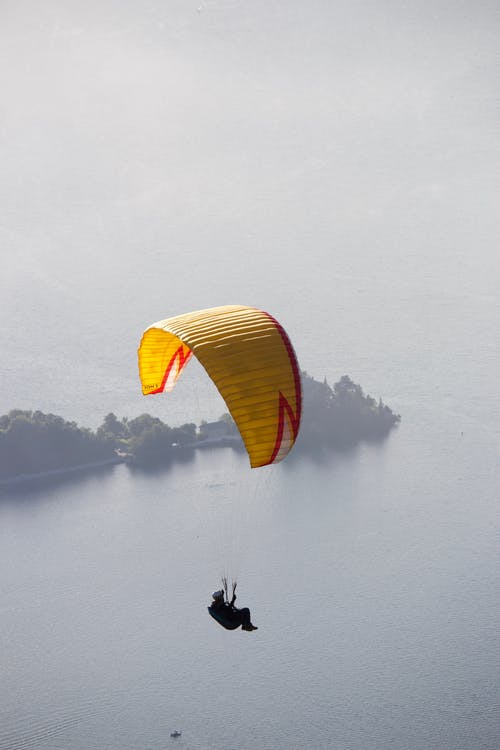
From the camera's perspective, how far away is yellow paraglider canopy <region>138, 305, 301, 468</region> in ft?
74.5

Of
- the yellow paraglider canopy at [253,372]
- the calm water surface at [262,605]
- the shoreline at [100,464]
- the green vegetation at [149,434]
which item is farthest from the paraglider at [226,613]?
the shoreline at [100,464]

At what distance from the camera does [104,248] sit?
139250 millimetres

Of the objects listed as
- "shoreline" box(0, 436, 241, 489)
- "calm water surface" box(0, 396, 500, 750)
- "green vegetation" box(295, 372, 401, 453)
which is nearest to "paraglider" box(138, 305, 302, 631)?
"calm water surface" box(0, 396, 500, 750)

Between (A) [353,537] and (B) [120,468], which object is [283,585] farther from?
(B) [120,468]

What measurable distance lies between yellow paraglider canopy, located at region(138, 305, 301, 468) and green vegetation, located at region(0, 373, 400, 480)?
164 feet

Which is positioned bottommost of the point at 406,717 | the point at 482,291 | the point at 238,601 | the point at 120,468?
the point at 406,717

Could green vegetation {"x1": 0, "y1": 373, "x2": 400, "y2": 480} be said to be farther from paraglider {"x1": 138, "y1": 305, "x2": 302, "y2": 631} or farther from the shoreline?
paraglider {"x1": 138, "y1": 305, "x2": 302, "y2": 631}

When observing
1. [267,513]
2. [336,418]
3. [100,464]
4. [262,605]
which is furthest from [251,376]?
[336,418]

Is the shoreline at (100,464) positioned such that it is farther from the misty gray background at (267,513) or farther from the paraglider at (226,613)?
the paraglider at (226,613)

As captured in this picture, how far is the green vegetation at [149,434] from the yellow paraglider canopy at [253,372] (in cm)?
5004

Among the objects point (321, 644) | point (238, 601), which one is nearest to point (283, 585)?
point (238, 601)

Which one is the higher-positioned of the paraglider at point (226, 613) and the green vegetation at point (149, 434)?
the green vegetation at point (149, 434)

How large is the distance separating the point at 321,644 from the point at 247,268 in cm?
8333

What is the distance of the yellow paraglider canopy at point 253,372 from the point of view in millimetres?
22719
